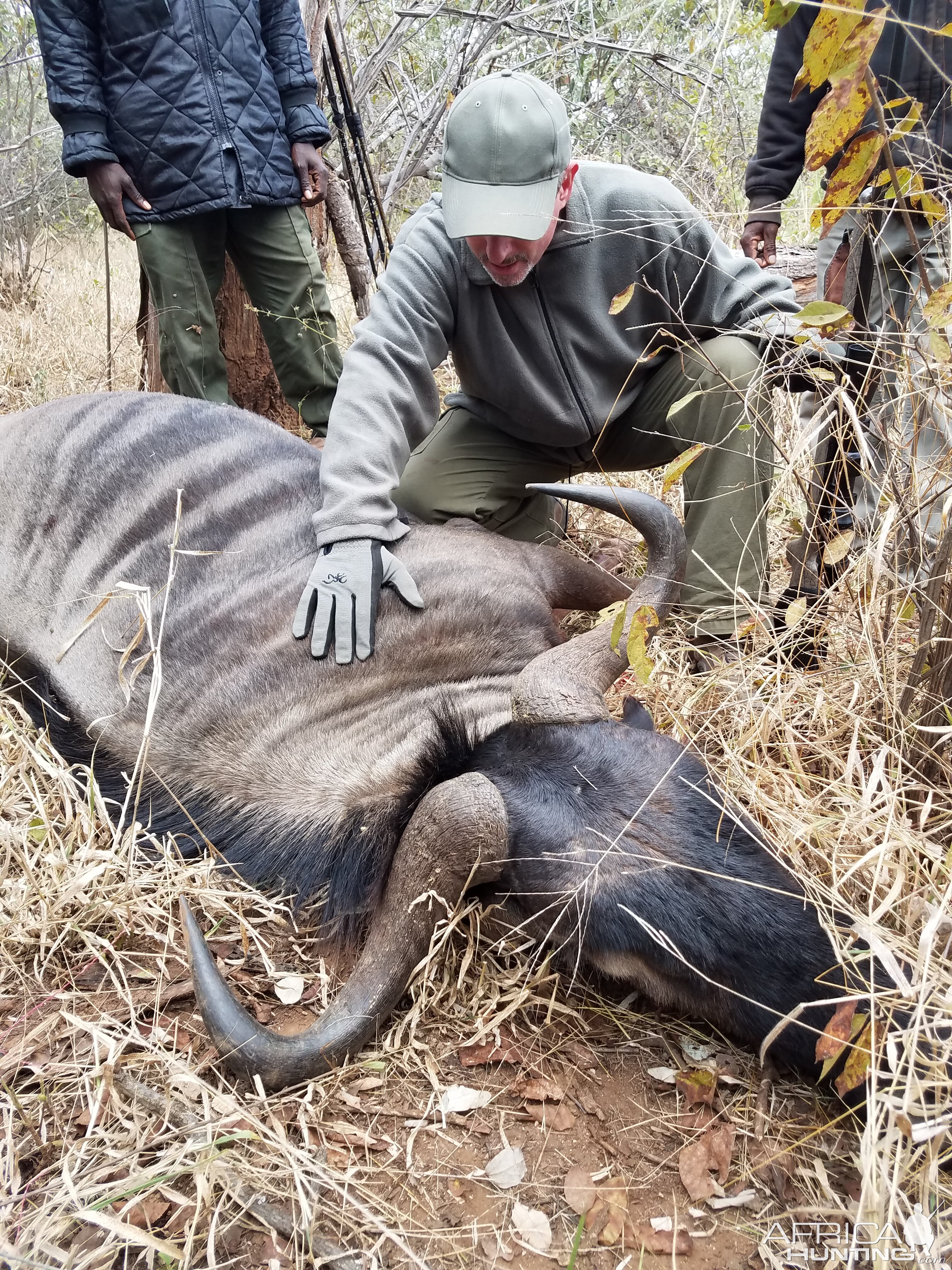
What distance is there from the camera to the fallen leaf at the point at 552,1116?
1866 millimetres

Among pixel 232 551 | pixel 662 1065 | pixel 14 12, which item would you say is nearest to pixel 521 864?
pixel 662 1065

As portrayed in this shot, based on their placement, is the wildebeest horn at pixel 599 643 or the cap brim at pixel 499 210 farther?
the cap brim at pixel 499 210

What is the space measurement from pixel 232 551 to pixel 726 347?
74.0 inches

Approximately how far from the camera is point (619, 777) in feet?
6.95

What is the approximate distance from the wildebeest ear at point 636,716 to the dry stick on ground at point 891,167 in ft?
3.94

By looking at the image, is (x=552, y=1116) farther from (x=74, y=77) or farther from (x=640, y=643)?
(x=74, y=77)

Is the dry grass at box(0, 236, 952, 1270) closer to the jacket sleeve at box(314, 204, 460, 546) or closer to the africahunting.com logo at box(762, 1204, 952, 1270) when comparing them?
the africahunting.com logo at box(762, 1204, 952, 1270)

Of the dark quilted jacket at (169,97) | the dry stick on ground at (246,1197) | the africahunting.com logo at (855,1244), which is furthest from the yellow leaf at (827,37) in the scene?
the dark quilted jacket at (169,97)

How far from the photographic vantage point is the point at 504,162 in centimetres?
277

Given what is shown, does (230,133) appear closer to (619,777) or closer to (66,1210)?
(619,777)

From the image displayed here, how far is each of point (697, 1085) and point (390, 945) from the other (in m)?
0.72

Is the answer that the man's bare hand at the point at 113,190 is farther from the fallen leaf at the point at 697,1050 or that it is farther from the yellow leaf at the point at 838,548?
the fallen leaf at the point at 697,1050

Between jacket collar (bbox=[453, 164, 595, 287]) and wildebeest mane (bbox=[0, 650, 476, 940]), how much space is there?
62.3 inches

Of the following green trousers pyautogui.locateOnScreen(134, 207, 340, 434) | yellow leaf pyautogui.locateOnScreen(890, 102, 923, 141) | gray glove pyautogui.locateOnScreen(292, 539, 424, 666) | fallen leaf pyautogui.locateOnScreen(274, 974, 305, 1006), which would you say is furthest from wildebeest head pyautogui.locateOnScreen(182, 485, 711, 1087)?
green trousers pyautogui.locateOnScreen(134, 207, 340, 434)
